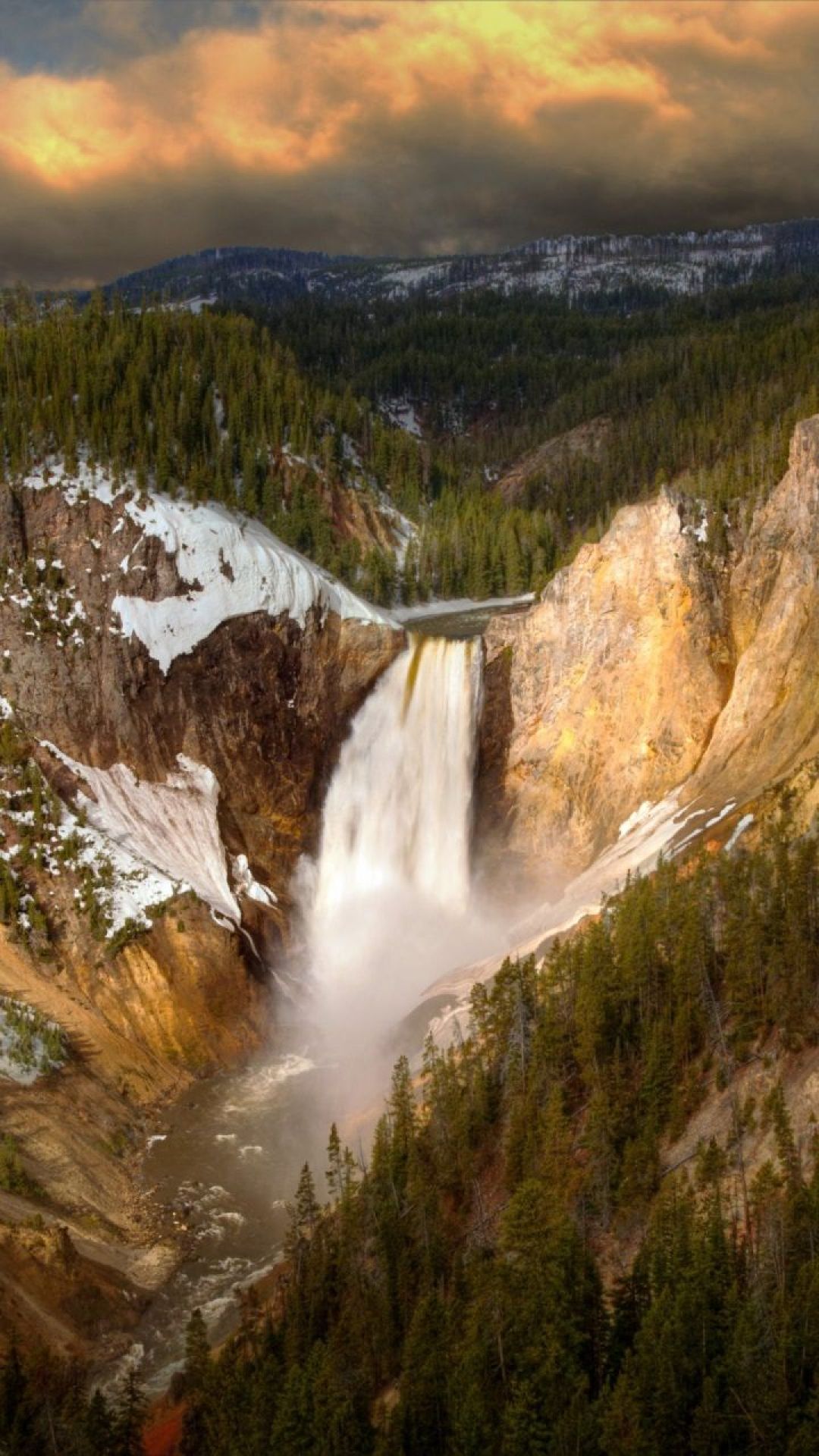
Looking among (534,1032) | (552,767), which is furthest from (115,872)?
(534,1032)

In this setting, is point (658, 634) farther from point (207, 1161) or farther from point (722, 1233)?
point (722, 1233)

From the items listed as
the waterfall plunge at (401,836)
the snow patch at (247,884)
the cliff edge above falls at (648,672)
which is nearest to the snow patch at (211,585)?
the waterfall plunge at (401,836)

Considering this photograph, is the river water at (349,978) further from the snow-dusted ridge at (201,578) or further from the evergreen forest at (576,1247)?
the snow-dusted ridge at (201,578)

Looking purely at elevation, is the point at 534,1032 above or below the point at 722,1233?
above

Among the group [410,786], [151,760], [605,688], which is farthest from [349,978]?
[605,688]

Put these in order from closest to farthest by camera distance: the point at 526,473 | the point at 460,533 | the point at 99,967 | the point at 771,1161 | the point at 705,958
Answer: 1. the point at 771,1161
2. the point at 705,958
3. the point at 99,967
4. the point at 460,533
5. the point at 526,473

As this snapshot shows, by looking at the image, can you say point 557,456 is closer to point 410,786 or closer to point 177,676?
point 410,786
